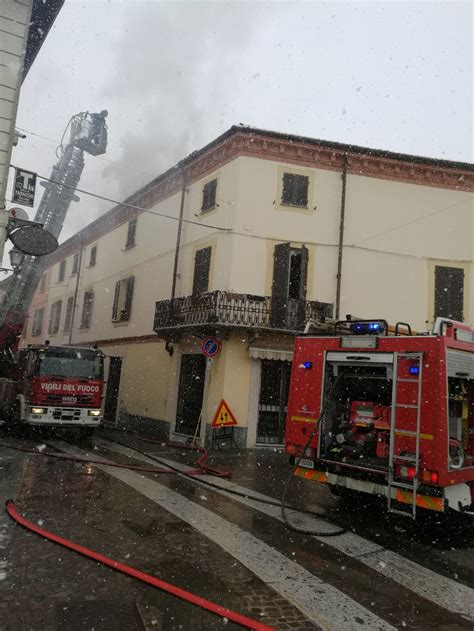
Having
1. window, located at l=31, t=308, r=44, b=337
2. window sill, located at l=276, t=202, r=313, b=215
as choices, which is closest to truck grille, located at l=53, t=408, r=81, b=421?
window sill, located at l=276, t=202, r=313, b=215

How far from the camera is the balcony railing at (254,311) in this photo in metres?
13.8

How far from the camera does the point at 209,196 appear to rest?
1630cm

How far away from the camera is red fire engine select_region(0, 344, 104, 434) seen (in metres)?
12.6

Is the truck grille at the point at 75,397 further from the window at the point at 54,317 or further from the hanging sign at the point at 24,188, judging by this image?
the window at the point at 54,317

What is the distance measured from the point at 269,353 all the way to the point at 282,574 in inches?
382

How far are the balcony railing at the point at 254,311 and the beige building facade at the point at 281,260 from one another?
34 millimetres

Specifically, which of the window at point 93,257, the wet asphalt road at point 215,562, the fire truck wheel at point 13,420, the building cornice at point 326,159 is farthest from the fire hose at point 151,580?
the window at point 93,257

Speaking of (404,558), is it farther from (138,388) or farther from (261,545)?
(138,388)

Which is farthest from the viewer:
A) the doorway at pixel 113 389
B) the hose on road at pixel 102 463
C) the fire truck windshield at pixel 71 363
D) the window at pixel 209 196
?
the doorway at pixel 113 389

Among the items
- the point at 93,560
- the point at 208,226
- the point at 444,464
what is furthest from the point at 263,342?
the point at 93,560

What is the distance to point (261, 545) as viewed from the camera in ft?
17.6

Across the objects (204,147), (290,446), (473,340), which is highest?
(204,147)

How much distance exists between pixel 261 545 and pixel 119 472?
4.61 m

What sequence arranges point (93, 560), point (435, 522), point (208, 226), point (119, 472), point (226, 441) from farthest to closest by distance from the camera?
point (208, 226) → point (226, 441) → point (119, 472) → point (435, 522) → point (93, 560)
